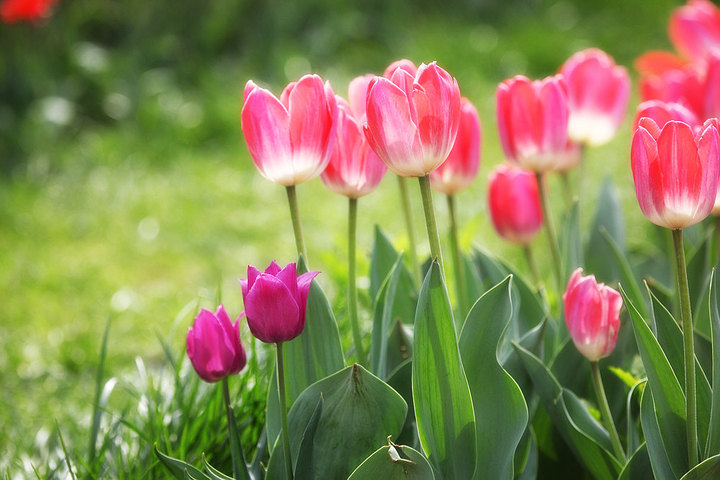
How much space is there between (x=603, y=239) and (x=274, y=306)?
95cm

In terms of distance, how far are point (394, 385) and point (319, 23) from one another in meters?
4.04

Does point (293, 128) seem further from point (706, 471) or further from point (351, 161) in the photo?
point (706, 471)

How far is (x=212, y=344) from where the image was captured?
3.58ft

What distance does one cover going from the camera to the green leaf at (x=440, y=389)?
99cm

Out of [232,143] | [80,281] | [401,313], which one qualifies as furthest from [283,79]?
[401,313]

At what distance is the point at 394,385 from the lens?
120 centimetres

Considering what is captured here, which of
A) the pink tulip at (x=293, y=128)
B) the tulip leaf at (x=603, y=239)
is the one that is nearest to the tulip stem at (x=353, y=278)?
the pink tulip at (x=293, y=128)

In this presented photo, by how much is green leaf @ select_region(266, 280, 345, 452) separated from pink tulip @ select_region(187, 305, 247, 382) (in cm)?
8

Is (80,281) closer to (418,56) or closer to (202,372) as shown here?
(202,372)

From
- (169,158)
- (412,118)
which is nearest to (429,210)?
(412,118)

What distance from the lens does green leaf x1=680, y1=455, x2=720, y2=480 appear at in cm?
94

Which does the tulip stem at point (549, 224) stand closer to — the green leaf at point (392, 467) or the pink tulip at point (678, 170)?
the pink tulip at point (678, 170)

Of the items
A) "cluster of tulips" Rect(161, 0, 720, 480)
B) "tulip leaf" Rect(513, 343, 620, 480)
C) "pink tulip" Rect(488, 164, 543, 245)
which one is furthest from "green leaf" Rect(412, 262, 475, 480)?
"pink tulip" Rect(488, 164, 543, 245)

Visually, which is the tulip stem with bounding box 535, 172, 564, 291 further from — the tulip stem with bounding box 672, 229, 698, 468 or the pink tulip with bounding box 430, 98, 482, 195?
the tulip stem with bounding box 672, 229, 698, 468
